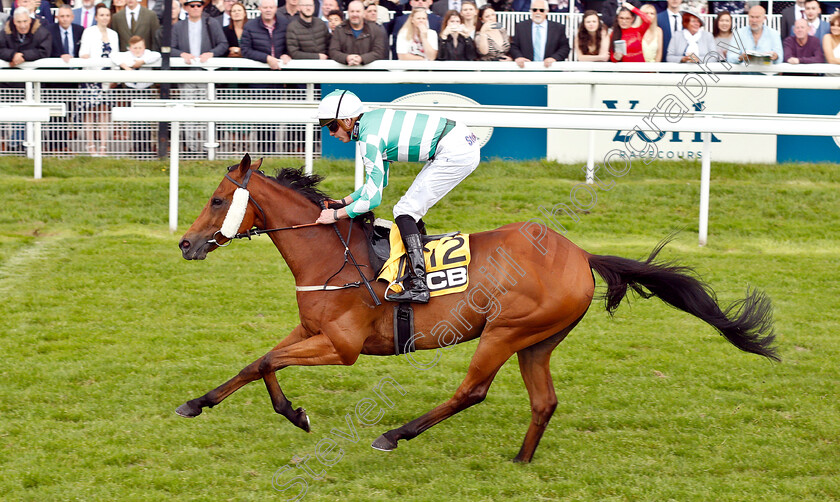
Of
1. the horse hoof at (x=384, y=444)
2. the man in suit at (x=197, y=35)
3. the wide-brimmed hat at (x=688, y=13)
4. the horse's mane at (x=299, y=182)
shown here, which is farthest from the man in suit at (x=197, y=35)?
the horse hoof at (x=384, y=444)

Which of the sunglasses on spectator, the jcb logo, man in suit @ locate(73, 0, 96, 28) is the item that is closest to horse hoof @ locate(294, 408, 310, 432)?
the jcb logo

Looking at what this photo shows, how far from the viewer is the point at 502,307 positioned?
4.92 meters

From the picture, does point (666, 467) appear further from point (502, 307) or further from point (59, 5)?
point (59, 5)

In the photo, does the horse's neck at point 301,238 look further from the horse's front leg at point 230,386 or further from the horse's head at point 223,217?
the horse's front leg at point 230,386

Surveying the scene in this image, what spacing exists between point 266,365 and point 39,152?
5.67 meters

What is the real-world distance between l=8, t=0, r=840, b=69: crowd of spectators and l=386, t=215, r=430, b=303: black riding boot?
5.16m

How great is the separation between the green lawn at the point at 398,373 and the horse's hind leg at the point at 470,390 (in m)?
0.15

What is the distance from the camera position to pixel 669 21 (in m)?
10.6

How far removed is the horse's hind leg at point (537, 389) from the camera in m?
4.98

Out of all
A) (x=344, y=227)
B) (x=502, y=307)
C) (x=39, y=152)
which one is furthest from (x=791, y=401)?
(x=39, y=152)

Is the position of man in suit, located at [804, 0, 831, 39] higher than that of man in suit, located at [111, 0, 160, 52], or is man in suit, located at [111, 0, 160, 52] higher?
man in suit, located at [804, 0, 831, 39]

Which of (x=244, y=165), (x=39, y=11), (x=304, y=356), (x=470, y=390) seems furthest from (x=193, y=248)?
(x=39, y=11)

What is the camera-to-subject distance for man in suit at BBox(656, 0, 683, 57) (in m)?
10.5

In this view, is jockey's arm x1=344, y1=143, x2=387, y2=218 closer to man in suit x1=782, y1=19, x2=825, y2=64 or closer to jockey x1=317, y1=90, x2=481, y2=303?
jockey x1=317, y1=90, x2=481, y2=303
